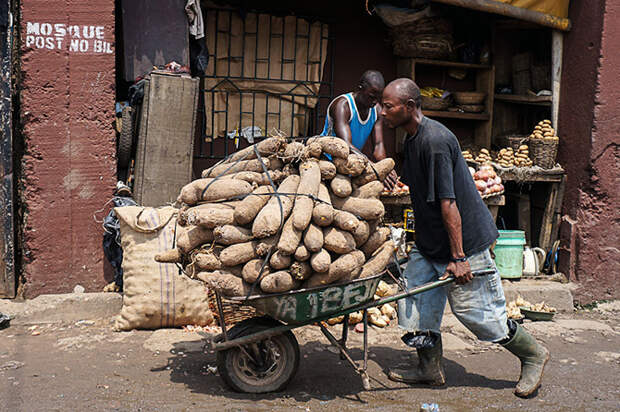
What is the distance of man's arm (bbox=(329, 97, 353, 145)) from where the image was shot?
19.0 feet

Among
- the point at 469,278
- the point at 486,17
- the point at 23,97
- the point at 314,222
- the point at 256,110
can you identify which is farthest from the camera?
the point at 486,17

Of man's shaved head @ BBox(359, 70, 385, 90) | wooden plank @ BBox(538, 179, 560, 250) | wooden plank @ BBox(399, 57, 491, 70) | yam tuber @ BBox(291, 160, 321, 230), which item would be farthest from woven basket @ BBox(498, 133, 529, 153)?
yam tuber @ BBox(291, 160, 321, 230)

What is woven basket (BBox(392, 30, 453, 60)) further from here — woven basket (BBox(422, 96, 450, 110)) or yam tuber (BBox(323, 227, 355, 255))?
yam tuber (BBox(323, 227, 355, 255))

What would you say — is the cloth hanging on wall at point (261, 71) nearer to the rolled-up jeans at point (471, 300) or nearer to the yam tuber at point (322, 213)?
the rolled-up jeans at point (471, 300)

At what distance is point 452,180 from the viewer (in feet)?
13.2

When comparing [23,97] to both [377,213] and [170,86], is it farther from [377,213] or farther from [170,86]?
[377,213]

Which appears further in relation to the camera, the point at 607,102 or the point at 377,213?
the point at 607,102

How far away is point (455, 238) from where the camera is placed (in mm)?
4062

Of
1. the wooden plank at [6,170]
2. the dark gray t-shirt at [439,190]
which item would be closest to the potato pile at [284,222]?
the dark gray t-shirt at [439,190]

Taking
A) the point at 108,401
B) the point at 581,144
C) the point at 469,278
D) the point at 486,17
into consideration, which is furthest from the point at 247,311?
the point at 486,17

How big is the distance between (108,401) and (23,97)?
9.25 feet

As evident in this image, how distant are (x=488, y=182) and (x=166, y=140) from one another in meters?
3.15

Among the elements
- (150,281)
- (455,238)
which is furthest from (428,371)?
(150,281)

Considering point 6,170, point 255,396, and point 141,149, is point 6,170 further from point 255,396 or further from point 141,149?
point 255,396
